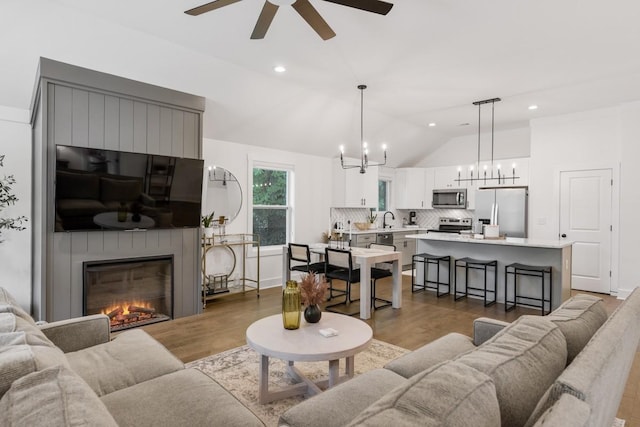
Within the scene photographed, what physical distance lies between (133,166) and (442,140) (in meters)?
6.67

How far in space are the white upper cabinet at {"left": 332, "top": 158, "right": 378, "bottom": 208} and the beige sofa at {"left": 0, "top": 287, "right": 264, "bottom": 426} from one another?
512 centimetres

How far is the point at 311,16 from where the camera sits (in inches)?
103

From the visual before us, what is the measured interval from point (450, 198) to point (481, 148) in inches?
50.7

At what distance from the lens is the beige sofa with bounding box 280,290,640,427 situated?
0.85 metres

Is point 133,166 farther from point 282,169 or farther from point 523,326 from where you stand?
point 523,326

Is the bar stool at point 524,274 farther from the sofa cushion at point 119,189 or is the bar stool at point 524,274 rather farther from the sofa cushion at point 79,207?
the sofa cushion at point 79,207

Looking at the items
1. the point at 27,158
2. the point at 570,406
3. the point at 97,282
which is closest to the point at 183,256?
the point at 97,282

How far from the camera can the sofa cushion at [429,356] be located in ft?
6.40

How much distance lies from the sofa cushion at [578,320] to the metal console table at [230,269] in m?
4.19

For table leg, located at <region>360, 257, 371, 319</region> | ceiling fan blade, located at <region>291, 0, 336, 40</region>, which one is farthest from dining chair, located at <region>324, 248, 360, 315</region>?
ceiling fan blade, located at <region>291, 0, 336, 40</region>

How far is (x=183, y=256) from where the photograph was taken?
4402 millimetres

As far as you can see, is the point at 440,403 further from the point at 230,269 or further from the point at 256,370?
the point at 230,269

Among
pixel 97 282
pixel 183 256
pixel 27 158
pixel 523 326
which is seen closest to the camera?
pixel 523 326

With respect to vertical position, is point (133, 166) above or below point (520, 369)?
above
